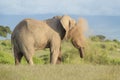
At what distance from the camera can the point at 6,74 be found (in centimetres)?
1335

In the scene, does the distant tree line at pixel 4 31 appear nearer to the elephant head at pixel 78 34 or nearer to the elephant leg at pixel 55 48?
the elephant head at pixel 78 34

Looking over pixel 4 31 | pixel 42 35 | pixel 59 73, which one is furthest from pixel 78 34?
pixel 4 31

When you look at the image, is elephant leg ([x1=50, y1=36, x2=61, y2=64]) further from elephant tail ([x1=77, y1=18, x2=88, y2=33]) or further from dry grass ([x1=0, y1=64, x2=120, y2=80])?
dry grass ([x1=0, y1=64, x2=120, y2=80])

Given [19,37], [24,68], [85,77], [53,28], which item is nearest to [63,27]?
[53,28]

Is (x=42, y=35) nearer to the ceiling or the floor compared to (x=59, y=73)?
nearer to the ceiling

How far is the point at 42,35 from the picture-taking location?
1944 centimetres

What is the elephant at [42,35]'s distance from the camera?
19.1 m

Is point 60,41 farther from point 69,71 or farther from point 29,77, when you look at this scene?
point 29,77

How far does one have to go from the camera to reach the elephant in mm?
19094

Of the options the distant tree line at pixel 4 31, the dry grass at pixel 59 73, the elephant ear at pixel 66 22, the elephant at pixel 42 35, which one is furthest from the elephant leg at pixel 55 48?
the distant tree line at pixel 4 31

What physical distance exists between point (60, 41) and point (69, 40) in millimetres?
898

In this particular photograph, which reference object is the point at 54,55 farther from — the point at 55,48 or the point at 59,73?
the point at 59,73

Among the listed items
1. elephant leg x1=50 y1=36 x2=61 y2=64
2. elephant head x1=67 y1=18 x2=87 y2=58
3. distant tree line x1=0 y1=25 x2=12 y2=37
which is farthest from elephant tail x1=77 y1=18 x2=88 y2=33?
distant tree line x1=0 y1=25 x2=12 y2=37

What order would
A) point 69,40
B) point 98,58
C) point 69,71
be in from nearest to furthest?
point 69,71
point 69,40
point 98,58
